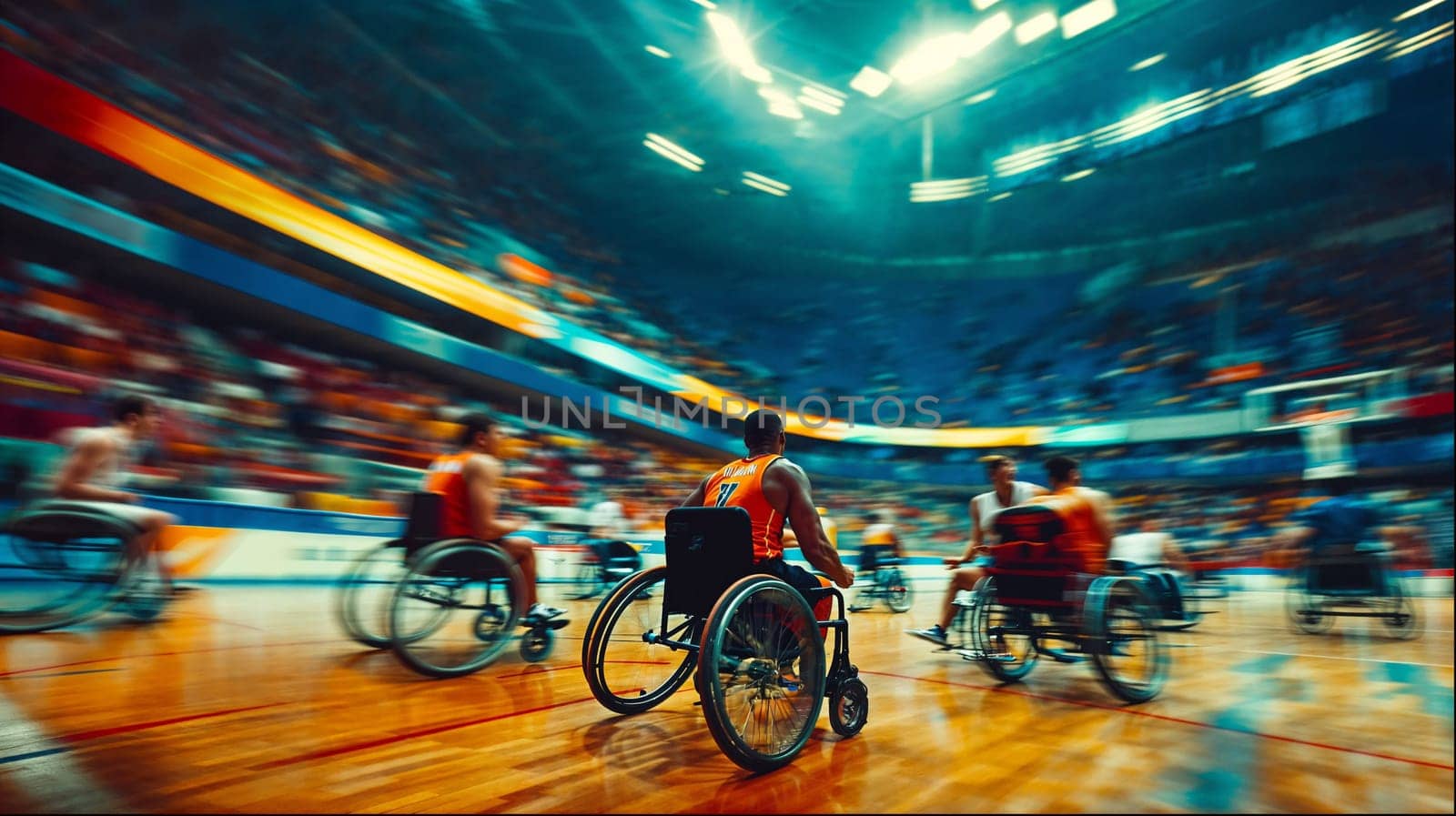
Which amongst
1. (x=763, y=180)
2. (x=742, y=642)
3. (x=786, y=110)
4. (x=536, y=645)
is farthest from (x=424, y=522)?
(x=763, y=180)

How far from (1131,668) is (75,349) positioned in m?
6.33

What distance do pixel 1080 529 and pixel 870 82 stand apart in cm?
961

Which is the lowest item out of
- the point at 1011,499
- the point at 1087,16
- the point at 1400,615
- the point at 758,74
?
the point at 1400,615

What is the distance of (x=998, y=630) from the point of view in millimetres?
2414

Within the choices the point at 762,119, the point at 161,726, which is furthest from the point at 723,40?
the point at 161,726

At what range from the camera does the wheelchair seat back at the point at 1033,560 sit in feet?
7.36

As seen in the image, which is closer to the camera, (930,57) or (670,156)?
(930,57)

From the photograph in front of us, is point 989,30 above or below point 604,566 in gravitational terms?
above

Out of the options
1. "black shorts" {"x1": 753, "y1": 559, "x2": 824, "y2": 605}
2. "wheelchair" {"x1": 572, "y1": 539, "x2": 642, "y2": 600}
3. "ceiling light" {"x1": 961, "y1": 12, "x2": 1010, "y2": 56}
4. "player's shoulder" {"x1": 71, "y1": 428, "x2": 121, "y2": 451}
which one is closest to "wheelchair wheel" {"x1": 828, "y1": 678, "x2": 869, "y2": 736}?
"black shorts" {"x1": 753, "y1": 559, "x2": 824, "y2": 605}

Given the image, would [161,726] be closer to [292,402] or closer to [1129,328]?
[292,402]

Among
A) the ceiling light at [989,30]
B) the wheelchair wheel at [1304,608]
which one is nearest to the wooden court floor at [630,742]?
the wheelchair wheel at [1304,608]

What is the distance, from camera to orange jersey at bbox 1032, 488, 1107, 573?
2256 mm

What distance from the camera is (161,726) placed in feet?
5.67

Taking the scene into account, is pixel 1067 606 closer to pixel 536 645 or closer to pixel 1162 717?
pixel 1162 717
